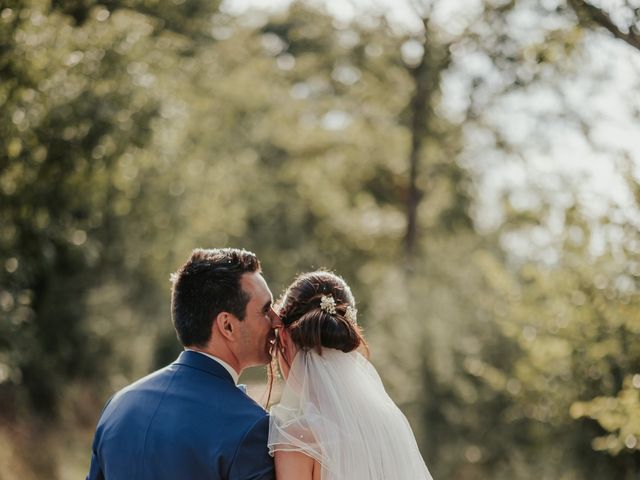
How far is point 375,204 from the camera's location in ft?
63.1

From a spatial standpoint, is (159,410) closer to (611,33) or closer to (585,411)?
(611,33)

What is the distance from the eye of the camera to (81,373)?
14.1 meters

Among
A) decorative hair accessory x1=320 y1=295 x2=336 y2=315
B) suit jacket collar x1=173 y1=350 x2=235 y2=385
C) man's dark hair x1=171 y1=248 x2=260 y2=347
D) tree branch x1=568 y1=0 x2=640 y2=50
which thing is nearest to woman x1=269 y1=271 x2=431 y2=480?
decorative hair accessory x1=320 y1=295 x2=336 y2=315

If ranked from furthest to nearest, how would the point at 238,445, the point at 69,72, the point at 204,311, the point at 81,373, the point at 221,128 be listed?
the point at 221,128 → the point at 81,373 → the point at 69,72 → the point at 204,311 → the point at 238,445

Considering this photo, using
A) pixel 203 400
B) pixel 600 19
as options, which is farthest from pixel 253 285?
pixel 600 19

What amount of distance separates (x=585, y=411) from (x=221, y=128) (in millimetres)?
15480

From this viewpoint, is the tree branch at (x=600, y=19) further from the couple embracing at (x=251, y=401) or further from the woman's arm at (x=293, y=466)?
the woman's arm at (x=293, y=466)

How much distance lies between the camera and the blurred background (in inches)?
333

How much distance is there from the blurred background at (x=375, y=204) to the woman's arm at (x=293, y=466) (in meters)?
2.90

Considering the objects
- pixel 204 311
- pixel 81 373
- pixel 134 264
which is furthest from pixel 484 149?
pixel 204 311

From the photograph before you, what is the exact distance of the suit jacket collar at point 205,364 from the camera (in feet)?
11.3

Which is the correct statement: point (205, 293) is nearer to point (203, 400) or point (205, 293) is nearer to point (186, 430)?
point (203, 400)

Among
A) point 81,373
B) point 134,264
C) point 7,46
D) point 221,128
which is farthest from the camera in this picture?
point 221,128

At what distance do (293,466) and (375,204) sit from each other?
15969mm
